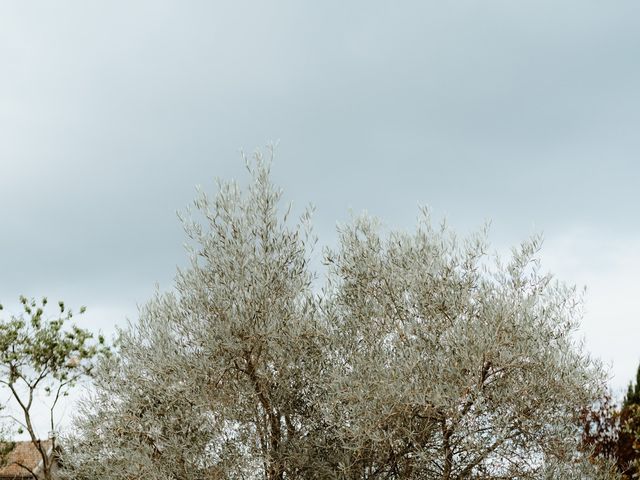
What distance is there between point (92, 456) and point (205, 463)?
9.37 ft

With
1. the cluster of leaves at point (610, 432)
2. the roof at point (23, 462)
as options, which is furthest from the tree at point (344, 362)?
the roof at point (23, 462)

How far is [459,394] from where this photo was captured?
11.9 m

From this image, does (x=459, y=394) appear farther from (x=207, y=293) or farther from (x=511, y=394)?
(x=207, y=293)

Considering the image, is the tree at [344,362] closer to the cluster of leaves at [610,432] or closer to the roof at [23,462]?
the cluster of leaves at [610,432]

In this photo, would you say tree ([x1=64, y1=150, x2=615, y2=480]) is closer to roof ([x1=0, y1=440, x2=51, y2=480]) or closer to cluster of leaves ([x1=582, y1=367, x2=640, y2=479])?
cluster of leaves ([x1=582, y1=367, x2=640, y2=479])

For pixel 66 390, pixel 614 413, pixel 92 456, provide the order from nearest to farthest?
pixel 92 456, pixel 614 413, pixel 66 390

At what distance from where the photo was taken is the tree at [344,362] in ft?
40.6

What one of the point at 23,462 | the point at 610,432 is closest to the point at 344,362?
the point at 610,432

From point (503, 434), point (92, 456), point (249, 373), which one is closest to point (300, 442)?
point (249, 373)

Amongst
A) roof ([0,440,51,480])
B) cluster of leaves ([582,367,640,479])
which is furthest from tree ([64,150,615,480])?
roof ([0,440,51,480])

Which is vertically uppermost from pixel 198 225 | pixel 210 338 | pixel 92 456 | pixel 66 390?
pixel 66 390

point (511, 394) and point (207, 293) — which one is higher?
point (207, 293)

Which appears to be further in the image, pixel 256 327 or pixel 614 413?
pixel 614 413

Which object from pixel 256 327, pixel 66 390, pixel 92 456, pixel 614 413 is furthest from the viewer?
pixel 66 390
